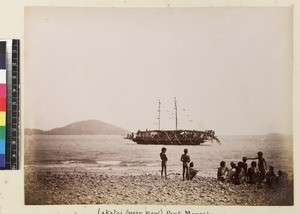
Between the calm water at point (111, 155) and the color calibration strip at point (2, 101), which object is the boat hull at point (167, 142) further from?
the color calibration strip at point (2, 101)

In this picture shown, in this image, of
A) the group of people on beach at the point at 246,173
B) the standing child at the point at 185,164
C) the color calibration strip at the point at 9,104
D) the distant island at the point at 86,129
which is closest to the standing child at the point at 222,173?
the group of people on beach at the point at 246,173

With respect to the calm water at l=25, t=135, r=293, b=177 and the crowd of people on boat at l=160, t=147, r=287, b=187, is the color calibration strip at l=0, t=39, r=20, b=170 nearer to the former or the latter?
the calm water at l=25, t=135, r=293, b=177

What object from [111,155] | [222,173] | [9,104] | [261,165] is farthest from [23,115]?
[261,165]

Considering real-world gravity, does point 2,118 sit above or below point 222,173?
above

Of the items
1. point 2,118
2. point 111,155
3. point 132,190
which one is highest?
point 2,118

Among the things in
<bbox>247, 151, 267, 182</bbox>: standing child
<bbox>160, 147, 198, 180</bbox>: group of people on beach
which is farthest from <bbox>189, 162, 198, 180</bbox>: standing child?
<bbox>247, 151, 267, 182</bbox>: standing child

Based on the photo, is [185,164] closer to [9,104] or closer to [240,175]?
[240,175]
